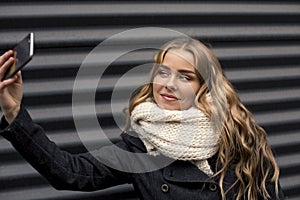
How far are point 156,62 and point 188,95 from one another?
10.2 inches

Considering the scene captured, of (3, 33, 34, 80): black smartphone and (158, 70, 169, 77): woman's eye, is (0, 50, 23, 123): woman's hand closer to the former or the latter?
(3, 33, 34, 80): black smartphone

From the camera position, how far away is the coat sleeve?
6.31 ft

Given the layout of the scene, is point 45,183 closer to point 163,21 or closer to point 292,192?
point 163,21

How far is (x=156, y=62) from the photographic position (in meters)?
2.43

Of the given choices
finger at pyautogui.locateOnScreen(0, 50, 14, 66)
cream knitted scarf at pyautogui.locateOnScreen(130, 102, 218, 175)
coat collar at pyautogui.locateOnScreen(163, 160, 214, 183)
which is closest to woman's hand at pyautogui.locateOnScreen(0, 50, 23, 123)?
finger at pyautogui.locateOnScreen(0, 50, 14, 66)

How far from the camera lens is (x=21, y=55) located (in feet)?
5.67

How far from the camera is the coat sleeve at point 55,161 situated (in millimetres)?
1925

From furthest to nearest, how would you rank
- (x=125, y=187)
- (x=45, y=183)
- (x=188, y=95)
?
(x=125, y=187) → (x=45, y=183) → (x=188, y=95)

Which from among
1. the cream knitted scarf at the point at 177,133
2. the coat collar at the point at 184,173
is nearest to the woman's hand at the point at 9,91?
the cream knitted scarf at the point at 177,133

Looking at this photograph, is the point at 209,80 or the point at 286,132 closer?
the point at 209,80

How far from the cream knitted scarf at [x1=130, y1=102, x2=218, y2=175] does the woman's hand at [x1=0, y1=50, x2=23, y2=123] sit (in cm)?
58

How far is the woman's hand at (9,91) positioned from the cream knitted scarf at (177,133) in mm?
581

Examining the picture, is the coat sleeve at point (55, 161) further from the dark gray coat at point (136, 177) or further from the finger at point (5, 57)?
the finger at point (5, 57)

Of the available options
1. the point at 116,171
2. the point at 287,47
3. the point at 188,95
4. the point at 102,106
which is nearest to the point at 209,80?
the point at 188,95
